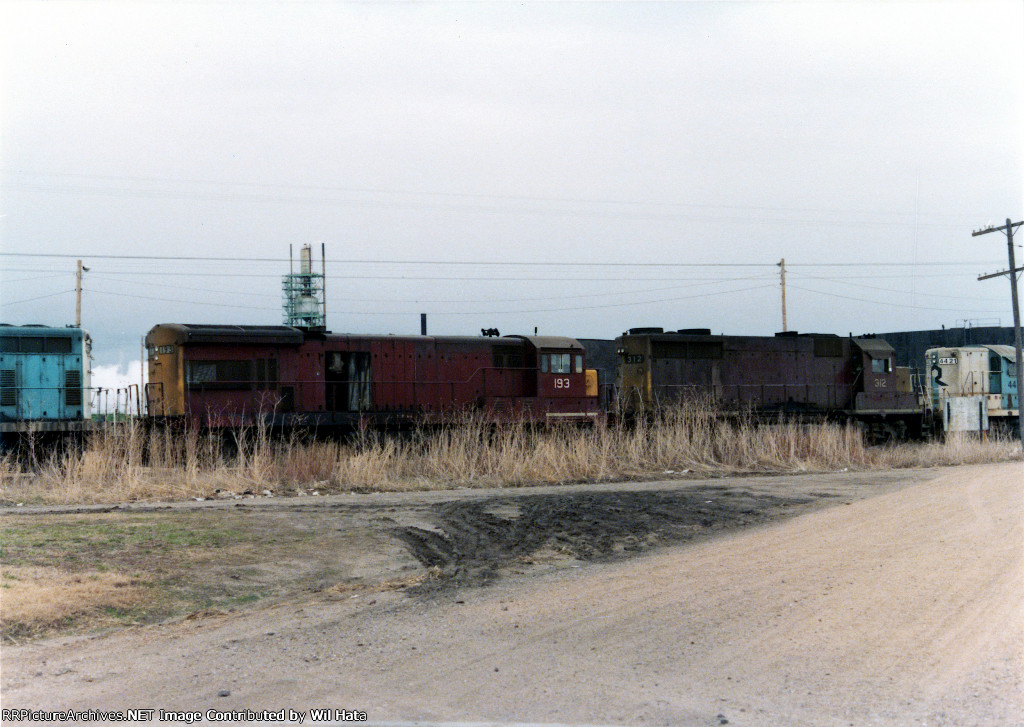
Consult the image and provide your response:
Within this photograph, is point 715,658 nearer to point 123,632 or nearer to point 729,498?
point 123,632

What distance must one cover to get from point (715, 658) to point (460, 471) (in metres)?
14.3

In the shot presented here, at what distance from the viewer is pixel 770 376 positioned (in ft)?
100

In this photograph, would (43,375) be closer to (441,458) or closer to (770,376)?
(441,458)

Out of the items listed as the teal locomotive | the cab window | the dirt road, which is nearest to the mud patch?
the dirt road

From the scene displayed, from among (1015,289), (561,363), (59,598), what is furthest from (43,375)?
(1015,289)

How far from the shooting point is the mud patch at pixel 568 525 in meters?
10.7

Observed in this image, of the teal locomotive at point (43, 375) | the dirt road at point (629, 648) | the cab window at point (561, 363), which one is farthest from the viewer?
the cab window at point (561, 363)

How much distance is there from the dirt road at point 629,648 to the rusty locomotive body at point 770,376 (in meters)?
18.2

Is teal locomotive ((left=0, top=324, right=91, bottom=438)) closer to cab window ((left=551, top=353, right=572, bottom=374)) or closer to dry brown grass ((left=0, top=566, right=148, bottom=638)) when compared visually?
cab window ((left=551, top=353, right=572, bottom=374))

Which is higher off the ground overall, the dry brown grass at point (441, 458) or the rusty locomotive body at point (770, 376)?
the rusty locomotive body at point (770, 376)

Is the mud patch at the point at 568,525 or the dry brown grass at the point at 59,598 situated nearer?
the dry brown grass at the point at 59,598

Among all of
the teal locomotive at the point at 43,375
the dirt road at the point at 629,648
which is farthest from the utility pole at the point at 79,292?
the dirt road at the point at 629,648

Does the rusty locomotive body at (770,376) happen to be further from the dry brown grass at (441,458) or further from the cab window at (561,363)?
the cab window at (561,363)

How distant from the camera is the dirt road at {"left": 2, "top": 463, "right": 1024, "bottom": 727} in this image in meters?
5.25
